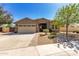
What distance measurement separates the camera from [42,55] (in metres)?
3.76

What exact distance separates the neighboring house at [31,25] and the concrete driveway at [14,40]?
0.14 m

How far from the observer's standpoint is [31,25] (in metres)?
4.01

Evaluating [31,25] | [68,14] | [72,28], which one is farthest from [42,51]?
[68,14]

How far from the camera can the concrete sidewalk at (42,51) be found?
3760mm

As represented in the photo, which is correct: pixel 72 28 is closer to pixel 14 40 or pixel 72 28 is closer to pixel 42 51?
pixel 42 51

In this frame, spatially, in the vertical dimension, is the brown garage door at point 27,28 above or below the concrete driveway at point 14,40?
above

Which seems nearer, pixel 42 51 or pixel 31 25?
pixel 42 51

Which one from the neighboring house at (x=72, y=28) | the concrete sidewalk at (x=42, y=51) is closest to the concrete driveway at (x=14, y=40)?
the concrete sidewalk at (x=42, y=51)

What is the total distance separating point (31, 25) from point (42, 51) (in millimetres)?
633

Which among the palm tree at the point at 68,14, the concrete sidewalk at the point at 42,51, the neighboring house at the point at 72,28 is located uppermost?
the palm tree at the point at 68,14

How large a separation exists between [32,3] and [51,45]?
0.98 m

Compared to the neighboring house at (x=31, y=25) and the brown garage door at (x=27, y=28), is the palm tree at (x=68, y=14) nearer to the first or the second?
the neighboring house at (x=31, y=25)

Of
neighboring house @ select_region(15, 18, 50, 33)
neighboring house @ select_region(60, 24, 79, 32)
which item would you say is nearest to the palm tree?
neighboring house @ select_region(60, 24, 79, 32)

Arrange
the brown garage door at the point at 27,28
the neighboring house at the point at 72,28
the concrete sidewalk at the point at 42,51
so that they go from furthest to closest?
the brown garage door at the point at 27,28 → the neighboring house at the point at 72,28 → the concrete sidewalk at the point at 42,51
